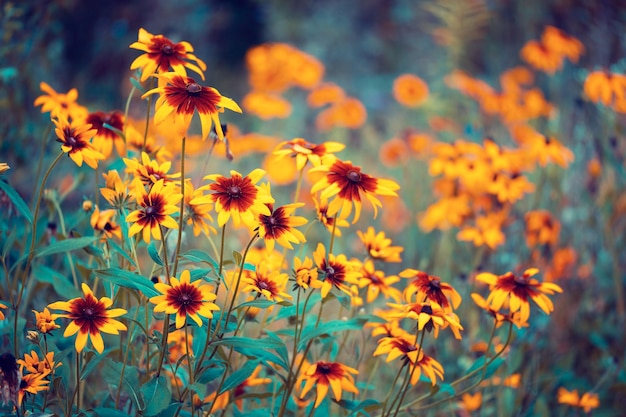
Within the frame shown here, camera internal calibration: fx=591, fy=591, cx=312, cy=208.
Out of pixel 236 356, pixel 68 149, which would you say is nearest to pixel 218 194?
pixel 68 149

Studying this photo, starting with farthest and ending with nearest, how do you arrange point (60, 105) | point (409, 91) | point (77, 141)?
1. point (409, 91)
2. point (60, 105)
3. point (77, 141)

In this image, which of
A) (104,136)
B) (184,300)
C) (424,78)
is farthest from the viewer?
(424,78)

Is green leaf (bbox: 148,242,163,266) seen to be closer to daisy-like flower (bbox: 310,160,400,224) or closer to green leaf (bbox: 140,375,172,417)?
green leaf (bbox: 140,375,172,417)

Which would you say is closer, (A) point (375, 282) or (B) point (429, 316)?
(B) point (429, 316)

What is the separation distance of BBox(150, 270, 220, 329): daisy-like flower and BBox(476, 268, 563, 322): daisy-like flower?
0.68m

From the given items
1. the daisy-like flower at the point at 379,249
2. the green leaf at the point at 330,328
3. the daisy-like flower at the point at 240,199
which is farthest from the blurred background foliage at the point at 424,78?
the daisy-like flower at the point at 240,199

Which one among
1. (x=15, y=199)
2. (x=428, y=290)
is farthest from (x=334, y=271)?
(x=15, y=199)

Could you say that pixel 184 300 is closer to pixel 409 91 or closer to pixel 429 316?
pixel 429 316

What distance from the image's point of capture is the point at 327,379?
1.31m

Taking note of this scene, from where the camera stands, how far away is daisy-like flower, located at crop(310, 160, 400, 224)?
4.10 ft

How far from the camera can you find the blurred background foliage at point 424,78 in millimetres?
2486

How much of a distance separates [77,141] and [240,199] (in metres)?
0.38

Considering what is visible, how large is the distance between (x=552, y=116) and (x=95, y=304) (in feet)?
10.5

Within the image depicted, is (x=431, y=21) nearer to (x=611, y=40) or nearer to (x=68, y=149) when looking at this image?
(x=611, y=40)
